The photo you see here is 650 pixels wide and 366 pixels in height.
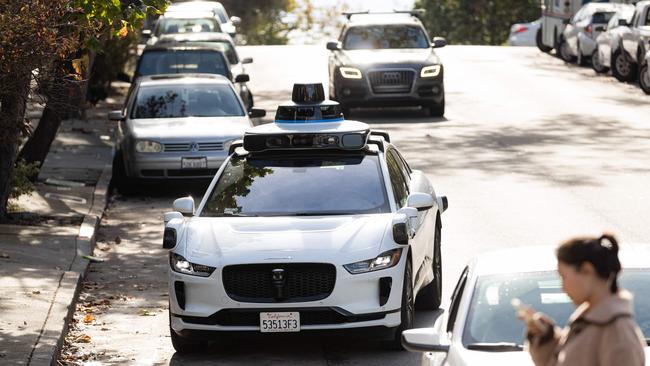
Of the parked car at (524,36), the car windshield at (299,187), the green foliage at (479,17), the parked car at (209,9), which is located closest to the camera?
the car windshield at (299,187)

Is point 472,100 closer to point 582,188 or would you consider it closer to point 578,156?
point 578,156

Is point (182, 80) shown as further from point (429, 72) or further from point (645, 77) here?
point (645, 77)

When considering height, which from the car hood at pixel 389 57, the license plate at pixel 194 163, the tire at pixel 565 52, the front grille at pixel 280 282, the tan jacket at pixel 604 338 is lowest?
the tire at pixel 565 52

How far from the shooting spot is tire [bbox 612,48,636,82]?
118 ft

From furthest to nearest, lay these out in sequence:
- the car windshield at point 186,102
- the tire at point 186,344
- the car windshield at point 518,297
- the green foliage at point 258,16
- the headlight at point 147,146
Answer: the green foliage at point 258,16 < the car windshield at point 186,102 < the headlight at point 147,146 < the tire at point 186,344 < the car windshield at point 518,297

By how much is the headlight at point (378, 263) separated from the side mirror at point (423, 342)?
136 inches

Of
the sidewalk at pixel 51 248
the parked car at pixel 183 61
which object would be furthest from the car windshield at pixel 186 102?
the parked car at pixel 183 61

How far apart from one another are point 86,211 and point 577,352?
14466 mm

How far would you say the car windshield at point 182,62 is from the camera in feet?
86.9

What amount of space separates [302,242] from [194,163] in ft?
31.7

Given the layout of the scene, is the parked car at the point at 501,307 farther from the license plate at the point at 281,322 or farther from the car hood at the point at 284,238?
the car hood at the point at 284,238

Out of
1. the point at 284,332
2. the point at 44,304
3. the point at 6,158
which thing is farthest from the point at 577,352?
the point at 6,158

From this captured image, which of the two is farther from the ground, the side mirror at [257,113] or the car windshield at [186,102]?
the car windshield at [186,102]

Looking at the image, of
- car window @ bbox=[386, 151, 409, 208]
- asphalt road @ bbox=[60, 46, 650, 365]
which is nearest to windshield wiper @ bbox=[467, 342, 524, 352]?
asphalt road @ bbox=[60, 46, 650, 365]
